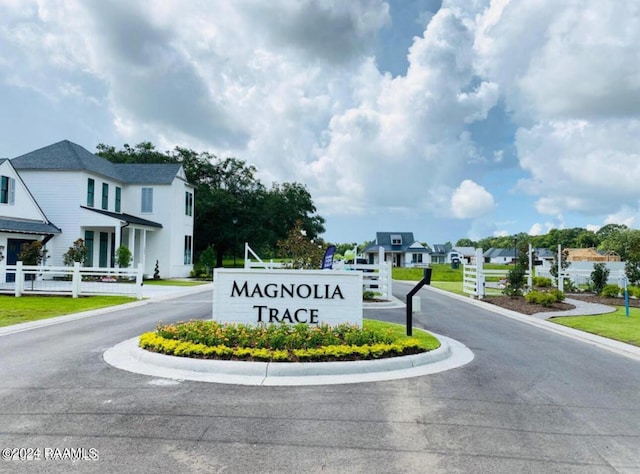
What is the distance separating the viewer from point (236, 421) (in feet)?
15.4

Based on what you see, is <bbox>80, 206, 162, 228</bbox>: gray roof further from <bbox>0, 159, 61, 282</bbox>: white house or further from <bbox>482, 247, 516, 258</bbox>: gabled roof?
<bbox>482, 247, 516, 258</bbox>: gabled roof

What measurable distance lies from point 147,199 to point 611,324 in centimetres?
2860

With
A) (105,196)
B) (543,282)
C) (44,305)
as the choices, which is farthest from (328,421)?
(105,196)

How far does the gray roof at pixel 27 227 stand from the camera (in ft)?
70.1

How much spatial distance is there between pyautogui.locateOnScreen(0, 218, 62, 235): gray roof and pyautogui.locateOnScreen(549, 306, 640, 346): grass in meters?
23.6

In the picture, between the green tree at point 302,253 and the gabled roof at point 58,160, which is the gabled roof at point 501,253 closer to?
the gabled roof at point 58,160

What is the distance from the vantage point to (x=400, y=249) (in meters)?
69.4

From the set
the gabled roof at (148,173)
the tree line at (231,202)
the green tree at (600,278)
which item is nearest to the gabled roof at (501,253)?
the tree line at (231,202)

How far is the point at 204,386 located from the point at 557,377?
527cm

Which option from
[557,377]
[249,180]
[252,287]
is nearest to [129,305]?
[252,287]

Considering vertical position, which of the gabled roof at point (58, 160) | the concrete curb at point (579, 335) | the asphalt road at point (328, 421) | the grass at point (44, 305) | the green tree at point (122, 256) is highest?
the gabled roof at point (58, 160)

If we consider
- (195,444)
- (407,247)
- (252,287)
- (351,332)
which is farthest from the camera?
(407,247)

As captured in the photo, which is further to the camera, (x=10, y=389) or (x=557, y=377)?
(x=557, y=377)

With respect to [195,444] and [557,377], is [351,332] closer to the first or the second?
[557,377]
